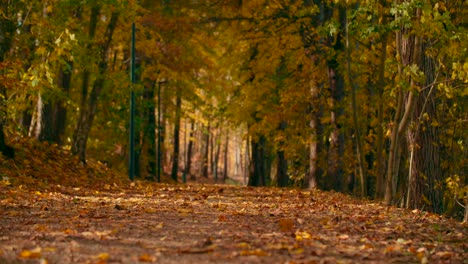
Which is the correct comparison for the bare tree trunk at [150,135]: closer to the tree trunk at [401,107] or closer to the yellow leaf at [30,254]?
the tree trunk at [401,107]

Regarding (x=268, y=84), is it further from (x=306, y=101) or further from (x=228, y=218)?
(x=228, y=218)

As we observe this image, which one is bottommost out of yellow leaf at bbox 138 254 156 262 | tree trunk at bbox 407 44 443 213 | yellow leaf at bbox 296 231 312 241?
yellow leaf at bbox 138 254 156 262

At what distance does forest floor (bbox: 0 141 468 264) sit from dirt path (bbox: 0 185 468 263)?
0.03 feet

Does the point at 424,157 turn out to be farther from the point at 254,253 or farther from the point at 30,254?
the point at 30,254

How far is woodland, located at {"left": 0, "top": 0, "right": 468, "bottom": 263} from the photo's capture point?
902cm

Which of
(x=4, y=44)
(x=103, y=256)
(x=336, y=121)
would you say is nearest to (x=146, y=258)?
(x=103, y=256)

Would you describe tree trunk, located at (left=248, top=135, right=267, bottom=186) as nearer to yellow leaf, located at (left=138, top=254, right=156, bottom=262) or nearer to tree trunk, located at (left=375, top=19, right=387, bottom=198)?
tree trunk, located at (left=375, top=19, right=387, bottom=198)

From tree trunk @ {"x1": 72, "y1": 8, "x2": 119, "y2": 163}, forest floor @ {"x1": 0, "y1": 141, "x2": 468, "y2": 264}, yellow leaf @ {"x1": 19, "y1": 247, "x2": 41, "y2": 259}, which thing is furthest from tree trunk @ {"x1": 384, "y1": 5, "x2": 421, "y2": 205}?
tree trunk @ {"x1": 72, "y1": 8, "x2": 119, "y2": 163}

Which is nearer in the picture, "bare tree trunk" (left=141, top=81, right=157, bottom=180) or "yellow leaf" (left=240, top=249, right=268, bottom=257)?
"yellow leaf" (left=240, top=249, right=268, bottom=257)

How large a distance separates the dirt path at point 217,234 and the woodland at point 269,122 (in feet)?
0.14

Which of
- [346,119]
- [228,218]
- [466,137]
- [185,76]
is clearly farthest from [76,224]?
[185,76]

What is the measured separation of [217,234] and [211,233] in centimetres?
16

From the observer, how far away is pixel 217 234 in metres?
8.58

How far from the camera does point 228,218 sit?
10930mm
